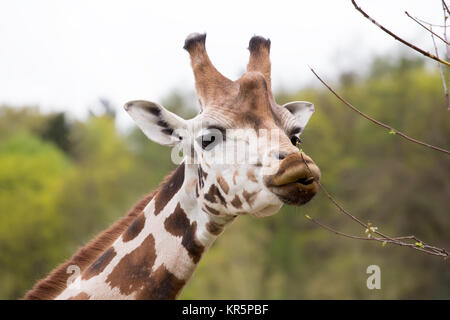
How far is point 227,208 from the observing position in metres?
4.73

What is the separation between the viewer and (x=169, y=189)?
5.31 m

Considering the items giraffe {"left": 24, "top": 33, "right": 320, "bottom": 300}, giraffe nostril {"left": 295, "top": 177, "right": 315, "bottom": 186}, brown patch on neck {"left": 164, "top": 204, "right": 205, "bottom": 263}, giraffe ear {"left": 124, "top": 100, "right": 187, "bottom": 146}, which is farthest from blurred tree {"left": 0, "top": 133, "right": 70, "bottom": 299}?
giraffe nostril {"left": 295, "top": 177, "right": 315, "bottom": 186}

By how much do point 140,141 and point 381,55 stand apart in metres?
17.8

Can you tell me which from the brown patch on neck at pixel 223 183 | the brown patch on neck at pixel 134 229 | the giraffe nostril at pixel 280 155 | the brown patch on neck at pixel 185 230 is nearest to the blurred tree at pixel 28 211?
the brown patch on neck at pixel 134 229

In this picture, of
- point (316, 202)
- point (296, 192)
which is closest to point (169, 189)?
point (296, 192)

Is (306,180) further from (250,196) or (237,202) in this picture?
(237,202)

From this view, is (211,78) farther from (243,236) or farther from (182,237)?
(243,236)

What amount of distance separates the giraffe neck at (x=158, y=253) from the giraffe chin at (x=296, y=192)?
31.6 inches

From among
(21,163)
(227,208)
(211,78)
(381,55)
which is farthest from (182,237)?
(21,163)

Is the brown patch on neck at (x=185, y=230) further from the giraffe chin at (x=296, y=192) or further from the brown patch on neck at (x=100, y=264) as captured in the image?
the giraffe chin at (x=296, y=192)

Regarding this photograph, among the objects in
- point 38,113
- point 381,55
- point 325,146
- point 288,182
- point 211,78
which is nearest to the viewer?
point 288,182

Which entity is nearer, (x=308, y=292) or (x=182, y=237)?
(x=182, y=237)

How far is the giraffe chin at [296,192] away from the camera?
4.21 m

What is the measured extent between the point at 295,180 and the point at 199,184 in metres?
1.05
